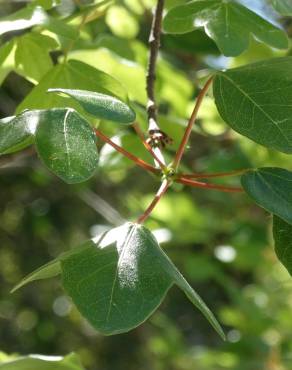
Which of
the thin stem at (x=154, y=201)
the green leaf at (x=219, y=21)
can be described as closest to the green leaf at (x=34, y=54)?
the green leaf at (x=219, y=21)

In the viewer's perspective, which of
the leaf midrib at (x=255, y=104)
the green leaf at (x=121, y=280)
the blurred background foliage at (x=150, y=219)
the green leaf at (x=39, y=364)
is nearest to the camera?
the green leaf at (x=121, y=280)

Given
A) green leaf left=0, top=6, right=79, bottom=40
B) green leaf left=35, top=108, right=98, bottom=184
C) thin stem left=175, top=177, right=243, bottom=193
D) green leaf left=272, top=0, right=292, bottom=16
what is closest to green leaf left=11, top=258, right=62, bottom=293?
green leaf left=35, top=108, right=98, bottom=184

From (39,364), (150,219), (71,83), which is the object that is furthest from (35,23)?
(150,219)

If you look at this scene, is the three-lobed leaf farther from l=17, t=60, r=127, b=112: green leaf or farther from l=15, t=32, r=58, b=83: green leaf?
l=15, t=32, r=58, b=83: green leaf

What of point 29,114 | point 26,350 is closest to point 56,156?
point 29,114

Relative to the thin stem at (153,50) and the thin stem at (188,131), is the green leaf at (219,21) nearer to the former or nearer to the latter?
the thin stem at (188,131)

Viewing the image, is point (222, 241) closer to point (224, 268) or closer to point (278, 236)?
point (224, 268)
